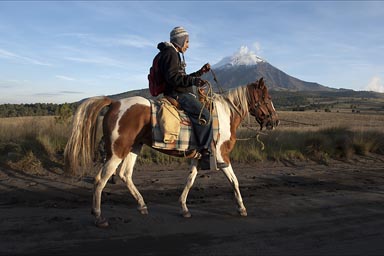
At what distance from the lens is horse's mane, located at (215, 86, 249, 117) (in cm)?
Answer: 671

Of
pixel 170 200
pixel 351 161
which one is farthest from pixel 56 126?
pixel 351 161

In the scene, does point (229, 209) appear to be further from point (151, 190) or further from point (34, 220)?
point (34, 220)

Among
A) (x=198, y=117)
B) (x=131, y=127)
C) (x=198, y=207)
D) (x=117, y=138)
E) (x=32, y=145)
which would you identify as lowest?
(x=198, y=207)

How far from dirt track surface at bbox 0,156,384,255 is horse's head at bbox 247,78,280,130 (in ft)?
5.47

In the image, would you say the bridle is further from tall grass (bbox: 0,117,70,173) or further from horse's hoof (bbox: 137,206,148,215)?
tall grass (bbox: 0,117,70,173)

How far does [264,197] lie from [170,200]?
200cm

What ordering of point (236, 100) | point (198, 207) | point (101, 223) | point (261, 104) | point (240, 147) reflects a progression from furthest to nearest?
1. point (240, 147)
2. point (261, 104)
3. point (236, 100)
4. point (198, 207)
5. point (101, 223)

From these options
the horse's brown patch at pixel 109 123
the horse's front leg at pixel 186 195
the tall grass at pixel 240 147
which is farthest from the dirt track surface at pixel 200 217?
the horse's brown patch at pixel 109 123

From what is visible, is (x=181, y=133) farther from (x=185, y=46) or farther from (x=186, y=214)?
(x=185, y=46)

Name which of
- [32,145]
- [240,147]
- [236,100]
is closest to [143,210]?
[236,100]

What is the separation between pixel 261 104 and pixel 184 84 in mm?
1826

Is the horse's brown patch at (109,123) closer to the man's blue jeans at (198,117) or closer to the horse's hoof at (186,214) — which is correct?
the man's blue jeans at (198,117)

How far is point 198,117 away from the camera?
6.08 m

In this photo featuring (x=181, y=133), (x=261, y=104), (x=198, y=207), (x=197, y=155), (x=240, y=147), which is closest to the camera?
(x=181, y=133)
